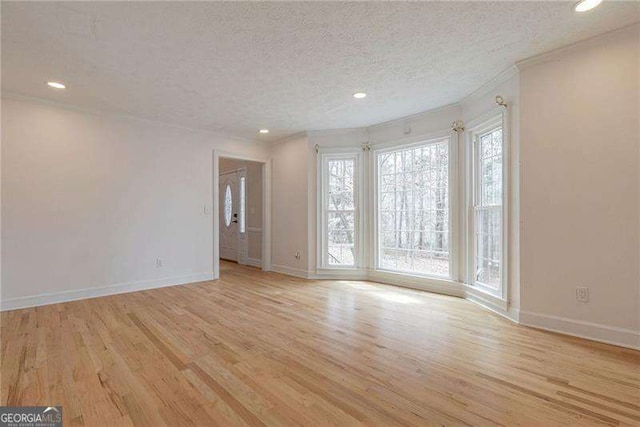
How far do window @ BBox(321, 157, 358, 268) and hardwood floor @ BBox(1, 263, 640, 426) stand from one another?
174 centimetres

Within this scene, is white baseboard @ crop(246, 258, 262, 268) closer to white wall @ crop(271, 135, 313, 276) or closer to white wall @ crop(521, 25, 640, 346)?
white wall @ crop(271, 135, 313, 276)

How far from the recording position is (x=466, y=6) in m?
2.11

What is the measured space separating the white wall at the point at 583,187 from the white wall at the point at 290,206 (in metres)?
3.24

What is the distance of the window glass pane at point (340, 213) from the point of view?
5.17 m

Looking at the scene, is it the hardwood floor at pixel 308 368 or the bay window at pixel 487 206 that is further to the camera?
the bay window at pixel 487 206

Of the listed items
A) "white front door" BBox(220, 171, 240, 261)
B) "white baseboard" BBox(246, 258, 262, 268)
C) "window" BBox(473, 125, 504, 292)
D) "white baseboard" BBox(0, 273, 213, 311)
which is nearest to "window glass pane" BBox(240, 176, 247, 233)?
"white front door" BBox(220, 171, 240, 261)

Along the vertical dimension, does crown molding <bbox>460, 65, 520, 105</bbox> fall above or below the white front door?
above

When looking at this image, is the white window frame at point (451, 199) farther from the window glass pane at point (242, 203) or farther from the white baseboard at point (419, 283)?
the window glass pane at point (242, 203)

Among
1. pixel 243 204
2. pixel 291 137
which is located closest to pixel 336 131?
pixel 291 137

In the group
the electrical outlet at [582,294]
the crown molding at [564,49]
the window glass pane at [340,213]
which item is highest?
the crown molding at [564,49]

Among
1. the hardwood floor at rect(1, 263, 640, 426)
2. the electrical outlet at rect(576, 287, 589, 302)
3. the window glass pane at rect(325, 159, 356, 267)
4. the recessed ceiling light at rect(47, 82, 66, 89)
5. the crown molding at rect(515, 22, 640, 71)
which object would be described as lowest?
the hardwood floor at rect(1, 263, 640, 426)

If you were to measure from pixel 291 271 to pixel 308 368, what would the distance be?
3405 mm

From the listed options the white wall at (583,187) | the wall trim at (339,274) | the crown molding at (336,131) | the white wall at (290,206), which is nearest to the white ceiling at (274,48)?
the white wall at (583,187)

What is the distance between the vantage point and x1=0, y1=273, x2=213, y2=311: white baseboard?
356cm
